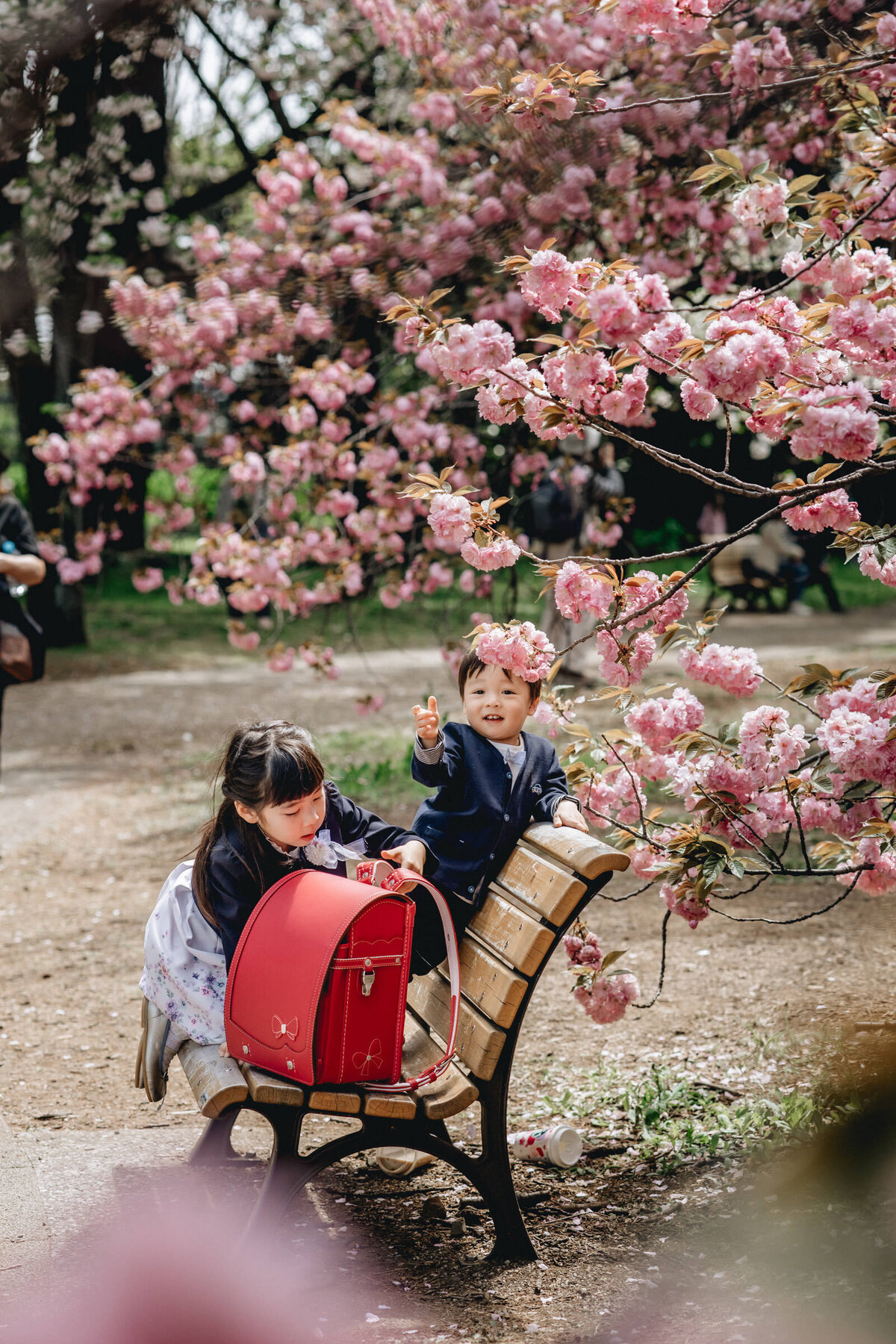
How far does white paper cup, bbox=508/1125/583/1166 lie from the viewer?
10.2 feet

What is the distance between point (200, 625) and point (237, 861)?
1351 centimetres

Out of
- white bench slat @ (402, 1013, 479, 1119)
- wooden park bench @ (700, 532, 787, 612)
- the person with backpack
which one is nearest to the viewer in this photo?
white bench slat @ (402, 1013, 479, 1119)

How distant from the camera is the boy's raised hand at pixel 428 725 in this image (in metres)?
2.93

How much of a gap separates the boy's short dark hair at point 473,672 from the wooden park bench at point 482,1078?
1.28 feet

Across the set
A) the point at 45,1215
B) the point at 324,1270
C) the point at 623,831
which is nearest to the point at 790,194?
the point at 623,831

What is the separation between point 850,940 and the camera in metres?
4.89

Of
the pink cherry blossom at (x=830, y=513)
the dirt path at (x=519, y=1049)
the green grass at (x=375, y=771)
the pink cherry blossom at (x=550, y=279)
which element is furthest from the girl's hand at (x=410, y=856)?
the green grass at (x=375, y=771)

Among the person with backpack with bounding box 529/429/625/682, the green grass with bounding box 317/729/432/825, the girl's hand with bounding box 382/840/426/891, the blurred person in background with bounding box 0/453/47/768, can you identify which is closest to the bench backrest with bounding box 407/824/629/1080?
the girl's hand with bounding box 382/840/426/891

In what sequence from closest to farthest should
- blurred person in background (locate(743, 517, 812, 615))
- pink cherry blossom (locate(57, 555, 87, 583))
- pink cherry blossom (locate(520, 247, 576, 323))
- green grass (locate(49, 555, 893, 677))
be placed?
pink cherry blossom (locate(520, 247, 576, 323)) < pink cherry blossom (locate(57, 555, 87, 583)) < green grass (locate(49, 555, 893, 677)) < blurred person in background (locate(743, 517, 812, 615))

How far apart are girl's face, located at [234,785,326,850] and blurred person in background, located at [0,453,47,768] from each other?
2709mm

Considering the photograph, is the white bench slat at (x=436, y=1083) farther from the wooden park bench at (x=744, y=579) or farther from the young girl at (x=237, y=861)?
the wooden park bench at (x=744, y=579)

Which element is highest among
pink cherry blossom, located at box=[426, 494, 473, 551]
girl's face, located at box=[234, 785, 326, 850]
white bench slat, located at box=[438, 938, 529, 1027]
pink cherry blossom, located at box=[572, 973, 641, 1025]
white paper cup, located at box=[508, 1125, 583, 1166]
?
pink cherry blossom, located at box=[426, 494, 473, 551]

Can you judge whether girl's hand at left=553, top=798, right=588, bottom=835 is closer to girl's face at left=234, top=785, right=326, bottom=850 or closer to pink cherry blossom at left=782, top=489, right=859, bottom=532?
girl's face at left=234, top=785, right=326, bottom=850

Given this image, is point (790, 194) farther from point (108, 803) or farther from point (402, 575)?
point (108, 803)
